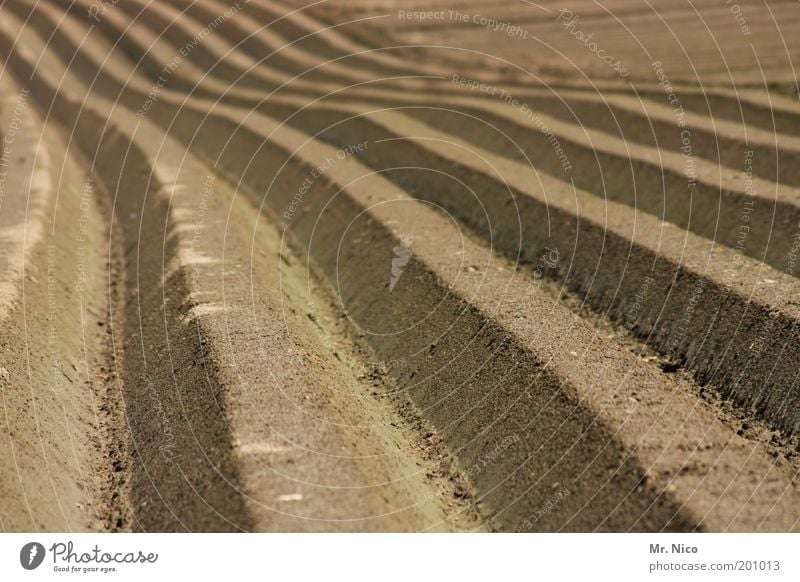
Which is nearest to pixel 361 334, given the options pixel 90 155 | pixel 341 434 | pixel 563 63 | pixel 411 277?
pixel 411 277

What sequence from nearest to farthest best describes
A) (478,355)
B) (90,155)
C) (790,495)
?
(790,495) < (478,355) < (90,155)

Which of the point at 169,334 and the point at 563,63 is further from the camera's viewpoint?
the point at 563,63

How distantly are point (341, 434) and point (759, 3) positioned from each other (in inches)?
756

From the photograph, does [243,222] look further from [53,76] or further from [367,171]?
[53,76]

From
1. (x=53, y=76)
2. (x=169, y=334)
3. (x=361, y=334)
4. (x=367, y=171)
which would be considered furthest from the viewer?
(x=53, y=76)

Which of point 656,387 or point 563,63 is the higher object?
point 563,63

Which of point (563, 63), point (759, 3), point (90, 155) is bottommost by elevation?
point (90, 155)

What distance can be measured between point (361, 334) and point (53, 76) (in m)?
14.8

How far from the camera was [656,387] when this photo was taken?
6.40m

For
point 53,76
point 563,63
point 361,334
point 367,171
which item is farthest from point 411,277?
point 53,76

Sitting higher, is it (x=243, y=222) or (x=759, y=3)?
(x=759, y=3)

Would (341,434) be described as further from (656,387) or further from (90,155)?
(90,155)

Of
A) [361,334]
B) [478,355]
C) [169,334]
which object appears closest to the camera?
[478,355]

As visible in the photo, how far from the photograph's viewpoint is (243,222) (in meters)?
10.5
